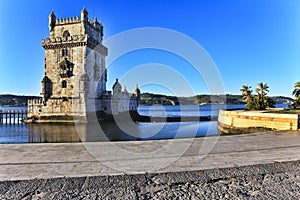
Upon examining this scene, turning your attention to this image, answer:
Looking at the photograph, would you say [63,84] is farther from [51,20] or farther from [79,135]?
[79,135]

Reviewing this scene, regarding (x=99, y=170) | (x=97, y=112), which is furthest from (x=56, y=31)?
(x=99, y=170)

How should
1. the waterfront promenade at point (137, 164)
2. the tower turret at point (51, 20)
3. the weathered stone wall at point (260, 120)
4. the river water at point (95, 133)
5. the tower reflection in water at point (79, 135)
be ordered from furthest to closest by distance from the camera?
the tower turret at point (51, 20)
the river water at point (95, 133)
the tower reflection in water at point (79, 135)
the weathered stone wall at point (260, 120)
the waterfront promenade at point (137, 164)

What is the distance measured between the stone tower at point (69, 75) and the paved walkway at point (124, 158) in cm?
3538

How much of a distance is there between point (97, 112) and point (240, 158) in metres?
40.7

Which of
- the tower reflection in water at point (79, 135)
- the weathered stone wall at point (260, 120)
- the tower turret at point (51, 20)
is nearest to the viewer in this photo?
the weathered stone wall at point (260, 120)

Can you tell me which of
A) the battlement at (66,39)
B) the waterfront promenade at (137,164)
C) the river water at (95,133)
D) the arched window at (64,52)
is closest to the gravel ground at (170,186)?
the waterfront promenade at (137,164)

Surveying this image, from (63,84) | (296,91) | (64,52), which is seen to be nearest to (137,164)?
(296,91)

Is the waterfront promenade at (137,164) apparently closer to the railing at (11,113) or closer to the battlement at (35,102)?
the battlement at (35,102)

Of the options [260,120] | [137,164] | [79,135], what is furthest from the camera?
[79,135]

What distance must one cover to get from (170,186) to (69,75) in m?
42.1

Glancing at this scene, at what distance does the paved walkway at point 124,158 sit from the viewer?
4.21m

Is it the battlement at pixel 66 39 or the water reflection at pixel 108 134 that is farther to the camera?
the battlement at pixel 66 39

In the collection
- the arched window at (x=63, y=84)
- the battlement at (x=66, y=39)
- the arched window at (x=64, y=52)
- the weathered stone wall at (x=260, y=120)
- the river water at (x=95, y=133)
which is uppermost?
the battlement at (x=66, y=39)

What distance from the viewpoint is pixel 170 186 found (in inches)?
138
